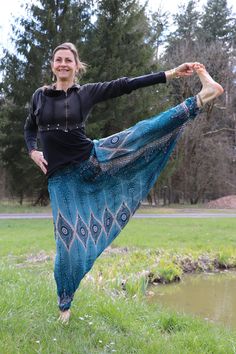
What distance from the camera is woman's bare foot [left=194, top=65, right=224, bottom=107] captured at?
3500mm

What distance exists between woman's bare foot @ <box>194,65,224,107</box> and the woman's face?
0.96 metres

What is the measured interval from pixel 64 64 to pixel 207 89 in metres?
1.11

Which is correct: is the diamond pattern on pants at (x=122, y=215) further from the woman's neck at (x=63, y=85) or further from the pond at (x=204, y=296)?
the pond at (x=204, y=296)

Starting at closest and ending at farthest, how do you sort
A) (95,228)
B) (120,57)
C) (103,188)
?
(95,228) < (103,188) < (120,57)

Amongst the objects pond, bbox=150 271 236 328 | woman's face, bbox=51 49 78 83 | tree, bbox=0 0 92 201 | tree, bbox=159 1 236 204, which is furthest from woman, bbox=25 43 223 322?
tree, bbox=159 1 236 204

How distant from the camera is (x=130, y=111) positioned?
75.3ft

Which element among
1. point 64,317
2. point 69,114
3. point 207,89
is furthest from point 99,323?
point 207,89

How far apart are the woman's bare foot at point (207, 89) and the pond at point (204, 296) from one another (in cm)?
294

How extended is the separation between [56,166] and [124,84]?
80 centimetres

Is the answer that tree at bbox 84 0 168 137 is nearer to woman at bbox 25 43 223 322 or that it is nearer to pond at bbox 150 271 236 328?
pond at bbox 150 271 236 328

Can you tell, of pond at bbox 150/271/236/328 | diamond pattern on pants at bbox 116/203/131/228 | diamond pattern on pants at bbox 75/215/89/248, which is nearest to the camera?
diamond pattern on pants at bbox 75/215/89/248

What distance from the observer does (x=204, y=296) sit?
7.04 m

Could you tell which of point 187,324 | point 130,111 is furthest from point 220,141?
point 187,324

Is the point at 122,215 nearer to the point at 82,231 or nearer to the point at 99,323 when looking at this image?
the point at 82,231
